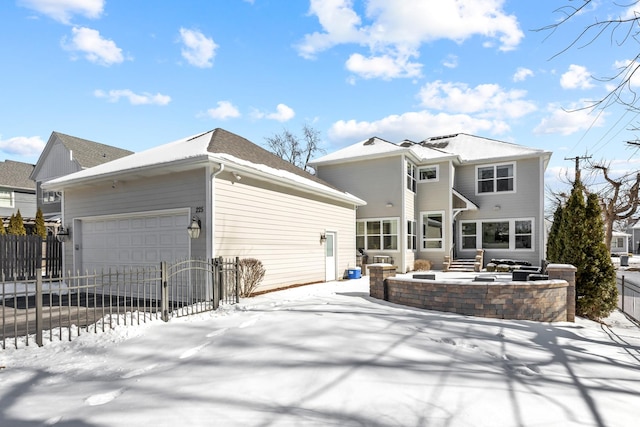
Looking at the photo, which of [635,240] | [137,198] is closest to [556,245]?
[137,198]

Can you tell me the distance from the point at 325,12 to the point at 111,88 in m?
9.21

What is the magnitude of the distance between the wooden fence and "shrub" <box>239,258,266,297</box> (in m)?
8.06

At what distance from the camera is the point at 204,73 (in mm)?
13203

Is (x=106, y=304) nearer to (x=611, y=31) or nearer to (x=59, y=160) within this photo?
(x=611, y=31)

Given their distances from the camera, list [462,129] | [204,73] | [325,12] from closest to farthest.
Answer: [325,12], [204,73], [462,129]

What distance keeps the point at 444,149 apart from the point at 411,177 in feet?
16.2

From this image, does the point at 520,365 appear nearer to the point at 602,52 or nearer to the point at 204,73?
the point at 602,52

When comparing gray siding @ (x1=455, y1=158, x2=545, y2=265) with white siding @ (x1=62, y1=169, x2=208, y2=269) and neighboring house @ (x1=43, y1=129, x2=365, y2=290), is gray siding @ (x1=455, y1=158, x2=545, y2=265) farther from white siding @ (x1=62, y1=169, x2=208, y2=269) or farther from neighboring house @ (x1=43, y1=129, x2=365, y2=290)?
white siding @ (x1=62, y1=169, x2=208, y2=269)

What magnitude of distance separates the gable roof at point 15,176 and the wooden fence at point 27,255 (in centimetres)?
1809

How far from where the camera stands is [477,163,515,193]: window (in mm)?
19031

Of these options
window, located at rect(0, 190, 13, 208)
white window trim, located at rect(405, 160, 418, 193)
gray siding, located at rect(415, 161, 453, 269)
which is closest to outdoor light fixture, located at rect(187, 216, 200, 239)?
white window trim, located at rect(405, 160, 418, 193)

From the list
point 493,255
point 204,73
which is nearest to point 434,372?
point 204,73

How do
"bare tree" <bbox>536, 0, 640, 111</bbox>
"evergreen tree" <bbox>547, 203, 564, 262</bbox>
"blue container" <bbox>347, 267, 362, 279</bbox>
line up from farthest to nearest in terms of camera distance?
"blue container" <bbox>347, 267, 362, 279</bbox> → "evergreen tree" <bbox>547, 203, 564, 262</bbox> → "bare tree" <bbox>536, 0, 640, 111</bbox>

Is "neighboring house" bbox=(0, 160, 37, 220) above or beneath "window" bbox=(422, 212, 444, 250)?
above
